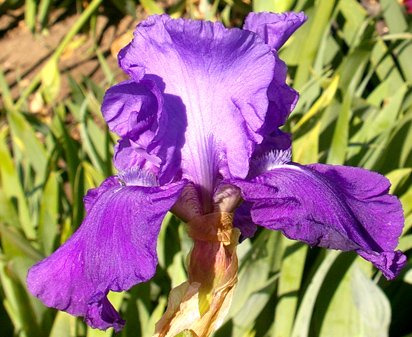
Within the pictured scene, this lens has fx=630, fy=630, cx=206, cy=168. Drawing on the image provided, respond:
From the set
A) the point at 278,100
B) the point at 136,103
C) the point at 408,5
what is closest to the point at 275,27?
the point at 278,100

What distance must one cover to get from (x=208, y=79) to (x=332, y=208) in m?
0.21

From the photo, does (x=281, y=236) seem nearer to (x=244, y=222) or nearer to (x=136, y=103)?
(x=244, y=222)

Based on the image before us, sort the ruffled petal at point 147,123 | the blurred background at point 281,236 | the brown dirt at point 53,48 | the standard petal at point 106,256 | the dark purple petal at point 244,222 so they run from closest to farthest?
the standard petal at point 106,256
the ruffled petal at point 147,123
the dark purple petal at point 244,222
the blurred background at point 281,236
the brown dirt at point 53,48

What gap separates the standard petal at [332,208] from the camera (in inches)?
26.5

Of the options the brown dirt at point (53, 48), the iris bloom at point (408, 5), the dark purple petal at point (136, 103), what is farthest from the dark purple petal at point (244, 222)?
the brown dirt at point (53, 48)

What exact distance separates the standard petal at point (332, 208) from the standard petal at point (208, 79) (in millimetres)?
53

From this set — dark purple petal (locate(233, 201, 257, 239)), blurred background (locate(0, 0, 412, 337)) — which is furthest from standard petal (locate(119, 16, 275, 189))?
blurred background (locate(0, 0, 412, 337))

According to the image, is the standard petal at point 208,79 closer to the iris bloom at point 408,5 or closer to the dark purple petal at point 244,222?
the dark purple petal at point 244,222

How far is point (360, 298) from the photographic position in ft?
3.36

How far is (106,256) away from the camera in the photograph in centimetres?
65

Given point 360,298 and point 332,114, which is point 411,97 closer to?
point 332,114

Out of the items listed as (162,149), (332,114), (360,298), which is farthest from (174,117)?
(332,114)

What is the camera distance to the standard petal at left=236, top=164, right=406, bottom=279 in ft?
2.20

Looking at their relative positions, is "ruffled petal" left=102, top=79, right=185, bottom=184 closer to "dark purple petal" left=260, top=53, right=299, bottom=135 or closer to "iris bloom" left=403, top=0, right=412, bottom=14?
"dark purple petal" left=260, top=53, right=299, bottom=135
